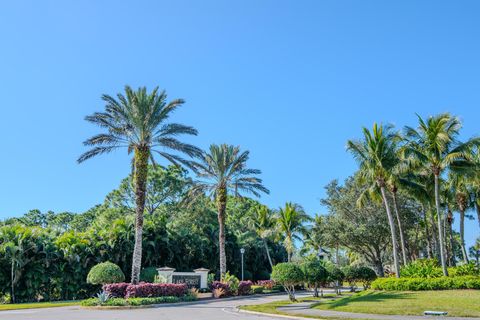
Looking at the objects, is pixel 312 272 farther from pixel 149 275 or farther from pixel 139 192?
pixel 149 275

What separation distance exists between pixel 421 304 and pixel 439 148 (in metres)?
12.7

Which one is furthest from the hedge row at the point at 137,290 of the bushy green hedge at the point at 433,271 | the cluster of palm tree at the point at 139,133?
the bushy green hedge at the point at 433,271

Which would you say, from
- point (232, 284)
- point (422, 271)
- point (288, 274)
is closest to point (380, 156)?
point (422, 271)

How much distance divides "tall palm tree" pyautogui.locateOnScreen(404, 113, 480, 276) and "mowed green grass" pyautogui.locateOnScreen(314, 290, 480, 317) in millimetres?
7220

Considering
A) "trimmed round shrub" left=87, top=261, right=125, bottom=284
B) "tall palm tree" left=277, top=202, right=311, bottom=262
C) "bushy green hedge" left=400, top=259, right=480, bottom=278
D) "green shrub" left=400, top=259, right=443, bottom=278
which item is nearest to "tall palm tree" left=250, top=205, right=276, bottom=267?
"tall palm tree" left=277, top=202, right=311, bottom=262

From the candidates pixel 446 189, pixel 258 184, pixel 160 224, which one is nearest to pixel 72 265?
pixel 160 224

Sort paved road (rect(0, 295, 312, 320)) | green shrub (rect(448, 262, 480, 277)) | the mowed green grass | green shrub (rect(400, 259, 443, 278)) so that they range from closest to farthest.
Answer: the mowed green grass → paved road (rect(0, 295, 312, 320)) → green shrub (rect(448, 262, 480, 277)) → green shrub (rect(400, 259, 443, 278))

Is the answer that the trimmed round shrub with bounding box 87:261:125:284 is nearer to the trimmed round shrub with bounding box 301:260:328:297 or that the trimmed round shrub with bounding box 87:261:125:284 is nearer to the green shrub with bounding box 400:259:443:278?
the trimmed round shrub with bounding box 301:260:328:297

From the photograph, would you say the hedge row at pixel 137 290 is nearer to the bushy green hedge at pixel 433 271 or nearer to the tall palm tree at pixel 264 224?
the bushy green hedge at pixel 433 271

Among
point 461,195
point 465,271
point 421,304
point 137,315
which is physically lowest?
point 137,315

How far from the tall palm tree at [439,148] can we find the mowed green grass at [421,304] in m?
7.22

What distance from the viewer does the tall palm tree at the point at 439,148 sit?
2728cm

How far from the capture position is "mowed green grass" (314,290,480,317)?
16.1 meters

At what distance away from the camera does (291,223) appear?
49062mm
